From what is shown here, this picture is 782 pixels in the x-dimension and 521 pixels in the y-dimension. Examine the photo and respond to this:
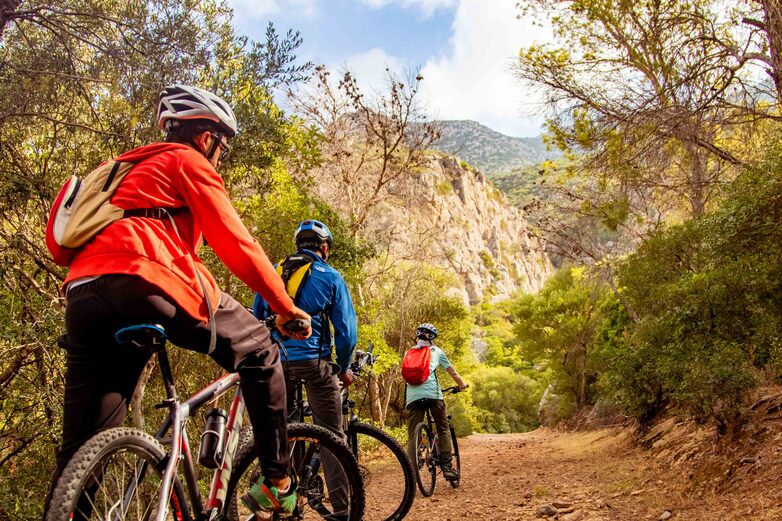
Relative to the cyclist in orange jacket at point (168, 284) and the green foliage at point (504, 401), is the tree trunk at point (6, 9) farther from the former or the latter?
the green foliage at point (504, 401)

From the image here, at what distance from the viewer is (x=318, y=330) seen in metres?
4.36

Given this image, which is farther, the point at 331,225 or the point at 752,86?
the point at 331,225

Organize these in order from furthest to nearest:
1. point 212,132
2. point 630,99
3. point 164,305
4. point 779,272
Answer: point 630,99 < point 779,272 < point 212,132 < point 164,305

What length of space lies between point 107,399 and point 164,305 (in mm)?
498

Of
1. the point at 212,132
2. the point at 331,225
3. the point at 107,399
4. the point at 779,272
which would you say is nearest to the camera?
the point at 107,399

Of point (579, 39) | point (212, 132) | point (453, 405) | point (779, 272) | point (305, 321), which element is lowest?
point (453, 405)

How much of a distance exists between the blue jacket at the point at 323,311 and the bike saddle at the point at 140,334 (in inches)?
82.1

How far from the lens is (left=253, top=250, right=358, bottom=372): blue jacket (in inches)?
168

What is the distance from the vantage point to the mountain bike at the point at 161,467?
2.08 metres

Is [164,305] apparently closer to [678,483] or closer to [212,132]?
[212,132]

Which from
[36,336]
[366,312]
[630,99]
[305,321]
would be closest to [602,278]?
[366,312]

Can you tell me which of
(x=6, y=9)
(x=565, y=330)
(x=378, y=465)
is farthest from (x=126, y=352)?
(x=565, y=330)

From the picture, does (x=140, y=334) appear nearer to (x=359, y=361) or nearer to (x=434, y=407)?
(x=359, y=361)

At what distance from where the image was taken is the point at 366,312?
17.2m
